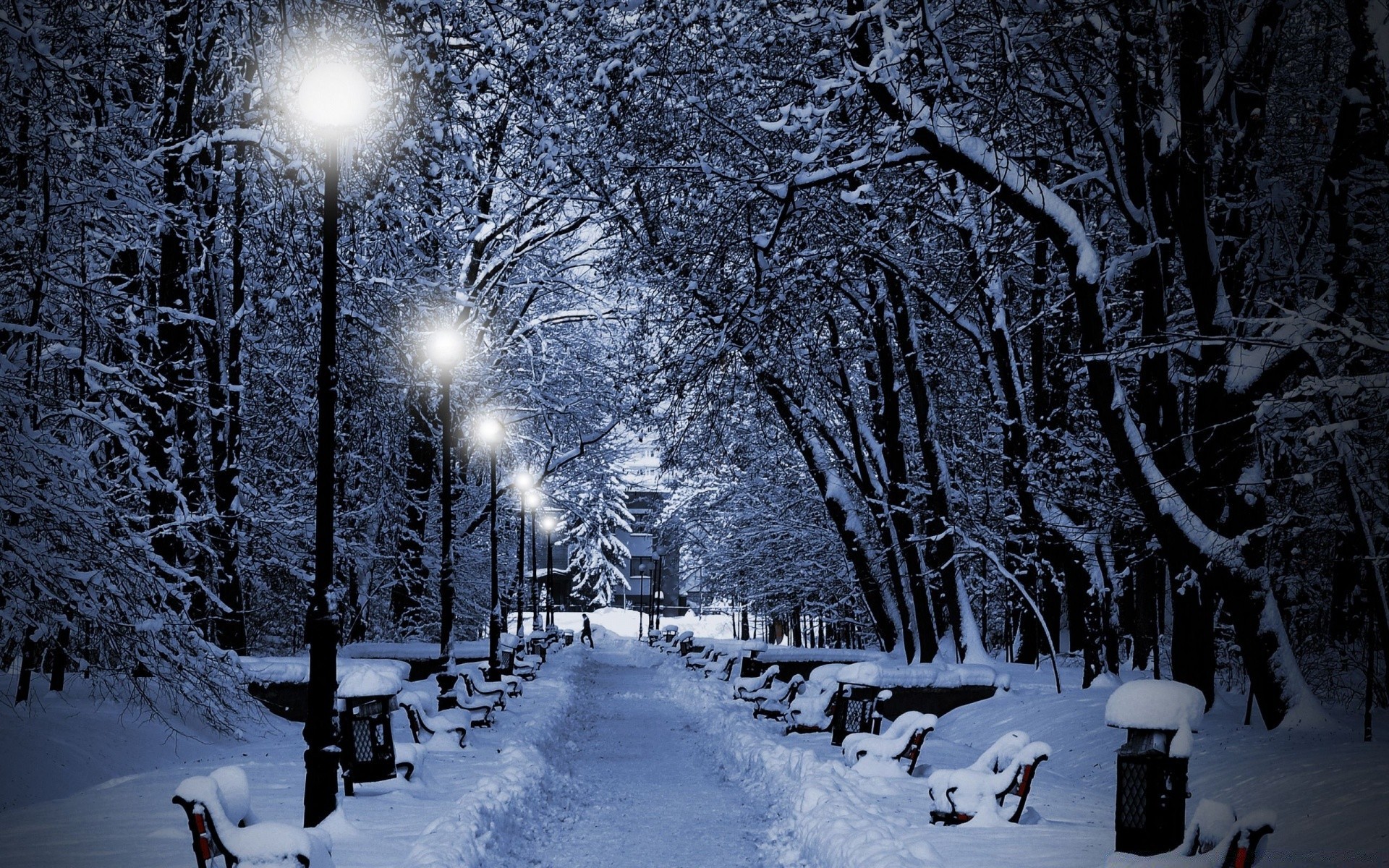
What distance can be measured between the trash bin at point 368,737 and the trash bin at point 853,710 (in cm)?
650

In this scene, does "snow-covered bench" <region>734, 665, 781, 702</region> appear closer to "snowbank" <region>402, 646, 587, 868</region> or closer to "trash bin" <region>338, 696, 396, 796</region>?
"snowbank" <region>402, 646, 587, 868</region>

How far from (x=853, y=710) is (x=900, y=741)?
3105mm

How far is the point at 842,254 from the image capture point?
1277 cm

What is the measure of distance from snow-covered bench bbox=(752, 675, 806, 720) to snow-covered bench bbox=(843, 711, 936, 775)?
5445 mm

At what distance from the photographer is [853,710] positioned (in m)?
15.2

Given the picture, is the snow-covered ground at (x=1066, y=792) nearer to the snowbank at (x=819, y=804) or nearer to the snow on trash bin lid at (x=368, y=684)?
the snowbank at (x=819, y=804)

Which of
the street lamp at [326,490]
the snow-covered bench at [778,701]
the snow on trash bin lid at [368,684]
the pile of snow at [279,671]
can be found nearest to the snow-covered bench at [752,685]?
the snow-covered bench at [778,701]

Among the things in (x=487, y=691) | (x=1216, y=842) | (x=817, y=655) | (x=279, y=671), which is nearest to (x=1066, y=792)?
(x=1216, y=842)

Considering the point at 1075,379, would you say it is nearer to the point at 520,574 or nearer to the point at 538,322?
the point at 538,322

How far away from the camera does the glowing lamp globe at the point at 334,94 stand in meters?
8.89

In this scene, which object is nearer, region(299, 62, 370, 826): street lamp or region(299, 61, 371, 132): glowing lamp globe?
region(299, 62, 370, 826): street lamp

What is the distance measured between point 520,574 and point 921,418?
2420 centimetres

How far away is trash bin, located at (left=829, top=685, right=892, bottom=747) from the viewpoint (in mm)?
14797

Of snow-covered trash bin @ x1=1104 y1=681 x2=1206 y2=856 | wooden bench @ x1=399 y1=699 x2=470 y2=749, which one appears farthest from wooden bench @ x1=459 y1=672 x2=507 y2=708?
snow-covered trash bin @ x1=1104 y1=681 x2=1206 y2=856
